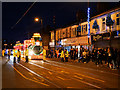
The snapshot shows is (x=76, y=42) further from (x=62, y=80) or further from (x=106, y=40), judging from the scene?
(x=62, y=80)

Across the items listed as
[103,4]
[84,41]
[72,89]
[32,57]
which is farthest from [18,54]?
[72,89]

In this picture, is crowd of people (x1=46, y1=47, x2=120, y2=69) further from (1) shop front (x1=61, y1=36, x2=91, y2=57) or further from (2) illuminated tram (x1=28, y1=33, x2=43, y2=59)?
(2) illuminated tram (x1=28, y1=33, x2=43, y2=59)

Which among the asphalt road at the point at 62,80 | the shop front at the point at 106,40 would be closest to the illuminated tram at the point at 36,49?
the shop front at the point at 106,40

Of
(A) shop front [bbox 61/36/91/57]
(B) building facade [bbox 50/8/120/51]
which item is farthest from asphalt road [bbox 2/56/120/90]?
(A) shop front [bbox 61/36/91/57]

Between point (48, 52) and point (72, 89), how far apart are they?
39420 millimetres

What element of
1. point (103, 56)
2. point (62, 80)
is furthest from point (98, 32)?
point (62, 80)

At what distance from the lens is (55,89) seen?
31.7 ft

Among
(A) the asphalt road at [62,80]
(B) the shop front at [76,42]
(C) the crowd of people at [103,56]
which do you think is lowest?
(A) the asphalt road at [62,80]

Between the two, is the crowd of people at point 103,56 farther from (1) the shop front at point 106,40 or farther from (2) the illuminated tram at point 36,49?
(2) the illuminated tram at point 36,49

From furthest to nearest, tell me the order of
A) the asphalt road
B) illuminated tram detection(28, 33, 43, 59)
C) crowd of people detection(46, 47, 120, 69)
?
illuminated tram detection(28, 33, 43, 59)
crowd of people detection(46, 47, 120, 69)
the asphalt road

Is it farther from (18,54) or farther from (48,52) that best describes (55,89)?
(48,52)

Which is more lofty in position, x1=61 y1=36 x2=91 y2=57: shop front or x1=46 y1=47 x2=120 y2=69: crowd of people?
x1=61 y1=36 x2=91 y2=57: shop front

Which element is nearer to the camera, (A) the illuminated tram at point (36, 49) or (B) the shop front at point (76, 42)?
(A) the illuminated tram at point (36, 49)

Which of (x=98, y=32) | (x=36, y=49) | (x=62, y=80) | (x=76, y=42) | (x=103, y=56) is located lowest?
(x=62, y=80)
